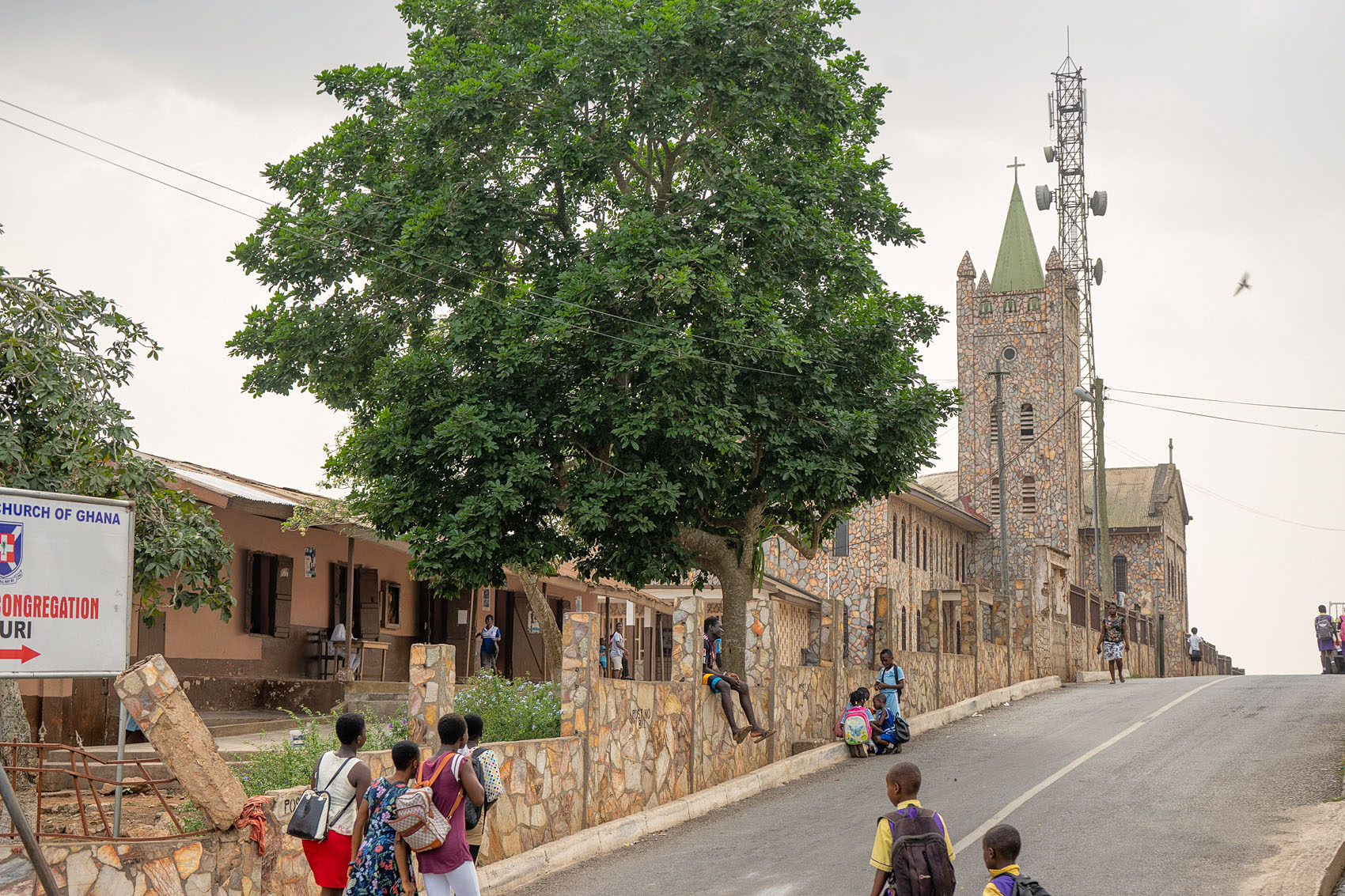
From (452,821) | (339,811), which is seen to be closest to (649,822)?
(452,821)

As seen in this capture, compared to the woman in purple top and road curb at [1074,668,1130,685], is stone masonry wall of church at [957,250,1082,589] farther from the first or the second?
the woman in purple top

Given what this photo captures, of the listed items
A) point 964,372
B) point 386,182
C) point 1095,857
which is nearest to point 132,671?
point 1095,857

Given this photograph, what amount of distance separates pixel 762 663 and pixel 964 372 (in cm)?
4092

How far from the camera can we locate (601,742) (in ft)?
44.2

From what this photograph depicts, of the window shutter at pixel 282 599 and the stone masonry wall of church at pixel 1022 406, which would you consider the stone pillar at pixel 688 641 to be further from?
the stone masonry wall of church at pixel 1022 406

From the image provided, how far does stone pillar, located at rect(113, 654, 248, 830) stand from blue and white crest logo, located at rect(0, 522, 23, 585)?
1798mm

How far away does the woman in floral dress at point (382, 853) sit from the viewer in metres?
7.47

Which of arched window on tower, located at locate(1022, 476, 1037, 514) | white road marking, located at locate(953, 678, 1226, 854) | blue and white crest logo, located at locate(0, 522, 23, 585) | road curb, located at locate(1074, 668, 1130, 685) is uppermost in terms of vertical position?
arched window on tower, located at locate(1022, 476, 1037, 514)

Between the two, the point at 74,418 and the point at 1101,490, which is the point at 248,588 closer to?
the point at 74,418

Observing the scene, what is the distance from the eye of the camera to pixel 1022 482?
5600cm

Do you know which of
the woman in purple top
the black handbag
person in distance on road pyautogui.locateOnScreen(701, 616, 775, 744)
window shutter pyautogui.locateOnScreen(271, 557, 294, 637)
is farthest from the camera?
window shutter pyautogui.locateOnScreen(271, 557, 294, 637)

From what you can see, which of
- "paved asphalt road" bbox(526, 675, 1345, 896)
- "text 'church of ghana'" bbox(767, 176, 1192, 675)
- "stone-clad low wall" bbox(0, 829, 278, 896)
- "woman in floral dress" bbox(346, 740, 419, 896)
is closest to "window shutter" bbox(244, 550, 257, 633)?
"paved asphalt road" bbox(526, 675, 1345, 896)

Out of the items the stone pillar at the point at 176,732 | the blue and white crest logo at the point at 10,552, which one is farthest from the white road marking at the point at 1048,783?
the blue and white crest logo at the point at 10,552

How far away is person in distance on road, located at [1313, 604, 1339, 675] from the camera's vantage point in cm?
3376
